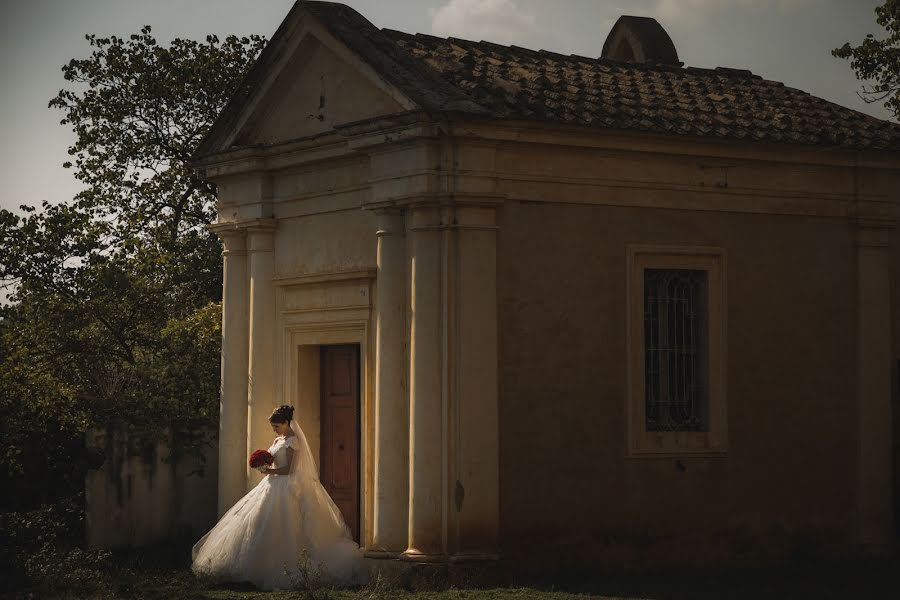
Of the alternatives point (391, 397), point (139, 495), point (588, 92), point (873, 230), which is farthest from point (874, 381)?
point (139, 495)

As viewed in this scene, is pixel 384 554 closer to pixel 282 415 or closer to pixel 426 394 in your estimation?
pixel 426 394

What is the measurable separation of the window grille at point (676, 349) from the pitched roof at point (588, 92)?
1.43 metres

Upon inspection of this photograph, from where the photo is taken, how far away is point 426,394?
1251 centimetres

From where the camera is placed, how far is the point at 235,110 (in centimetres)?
1509

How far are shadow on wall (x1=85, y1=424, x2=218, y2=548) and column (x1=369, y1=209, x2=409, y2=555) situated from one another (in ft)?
12.5

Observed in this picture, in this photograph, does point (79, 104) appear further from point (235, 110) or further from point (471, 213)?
point (471, 213)

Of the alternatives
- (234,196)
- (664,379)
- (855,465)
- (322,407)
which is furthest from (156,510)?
(855,465)

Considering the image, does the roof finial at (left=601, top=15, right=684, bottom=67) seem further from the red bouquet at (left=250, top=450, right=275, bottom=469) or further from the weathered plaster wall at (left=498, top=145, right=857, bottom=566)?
the red bouquet at (left=250, top=450, right=275, bottom=469)

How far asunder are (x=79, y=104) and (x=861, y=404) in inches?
549

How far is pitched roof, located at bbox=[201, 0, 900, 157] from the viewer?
42.0 ft

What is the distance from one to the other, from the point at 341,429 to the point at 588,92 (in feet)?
13.4

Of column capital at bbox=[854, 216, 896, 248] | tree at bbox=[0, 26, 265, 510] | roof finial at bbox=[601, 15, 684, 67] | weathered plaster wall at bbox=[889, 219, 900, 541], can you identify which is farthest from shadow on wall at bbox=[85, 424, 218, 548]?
column capital at bbox=[854, 216, 896, 248]

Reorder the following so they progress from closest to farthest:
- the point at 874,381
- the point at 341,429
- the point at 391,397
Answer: the point at 391,397 → the point at 874,381 → the point at 341,429

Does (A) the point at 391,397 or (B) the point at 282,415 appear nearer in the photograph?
(A) the point at 391,397
